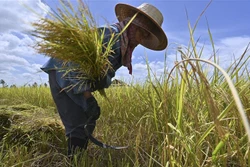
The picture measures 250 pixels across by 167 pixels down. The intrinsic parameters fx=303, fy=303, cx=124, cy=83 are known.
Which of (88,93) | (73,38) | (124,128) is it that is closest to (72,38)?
(73,38)

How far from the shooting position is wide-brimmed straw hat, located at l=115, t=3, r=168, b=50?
2.12 metres

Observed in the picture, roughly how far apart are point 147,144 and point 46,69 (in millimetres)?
903

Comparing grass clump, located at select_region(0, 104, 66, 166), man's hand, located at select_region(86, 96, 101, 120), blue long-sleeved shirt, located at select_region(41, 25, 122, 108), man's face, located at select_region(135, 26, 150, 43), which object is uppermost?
man's face, located at select_region(135, 26, 150, 43)

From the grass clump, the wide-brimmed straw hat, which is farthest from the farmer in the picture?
the grass clump

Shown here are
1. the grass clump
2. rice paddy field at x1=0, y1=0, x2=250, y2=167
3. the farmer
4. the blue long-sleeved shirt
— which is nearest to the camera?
rice paddy field at x1=0, y1=0, x2=250, y2=167

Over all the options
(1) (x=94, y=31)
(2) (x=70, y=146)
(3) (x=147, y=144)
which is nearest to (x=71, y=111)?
(2) (x=70, y=146)

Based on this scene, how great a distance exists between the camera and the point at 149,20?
7.04 ft

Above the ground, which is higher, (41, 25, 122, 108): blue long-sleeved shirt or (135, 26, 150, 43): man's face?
(135, 26, 150, 43): man's face

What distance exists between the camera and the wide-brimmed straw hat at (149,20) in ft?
6.96

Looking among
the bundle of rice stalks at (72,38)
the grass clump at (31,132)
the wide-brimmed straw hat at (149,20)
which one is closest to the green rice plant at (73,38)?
the bundle of rice stalks at (72,38)

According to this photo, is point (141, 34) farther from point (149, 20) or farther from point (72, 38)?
point (72, 38)

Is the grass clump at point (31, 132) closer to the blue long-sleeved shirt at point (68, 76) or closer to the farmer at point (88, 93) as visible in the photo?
the farmer at point (88, 93)

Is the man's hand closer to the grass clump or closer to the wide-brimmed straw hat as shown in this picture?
the grass clump

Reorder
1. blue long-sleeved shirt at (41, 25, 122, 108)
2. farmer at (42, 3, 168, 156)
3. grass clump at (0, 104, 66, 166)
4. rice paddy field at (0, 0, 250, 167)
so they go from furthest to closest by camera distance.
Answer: grass clump at (0, 104, 66, 166) < farmer at (42, 3, 168, 156) < blue long-sleeved shirt at (41, 25, 122, 108) < rice paddy field at (0, 0, 250, 167)
